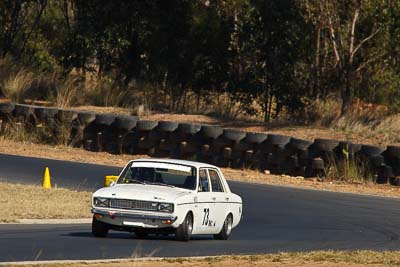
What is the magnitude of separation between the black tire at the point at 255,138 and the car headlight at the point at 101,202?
13.0 m

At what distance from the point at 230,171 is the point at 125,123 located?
11.9 ft

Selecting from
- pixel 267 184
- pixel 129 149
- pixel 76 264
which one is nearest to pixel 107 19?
pixel 129 149

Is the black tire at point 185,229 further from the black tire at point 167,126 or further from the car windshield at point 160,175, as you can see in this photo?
the black tire at point 167,126

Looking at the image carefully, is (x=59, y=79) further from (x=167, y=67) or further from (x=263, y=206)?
(x=263, y=206)

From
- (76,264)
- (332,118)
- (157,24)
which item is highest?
(157,24)

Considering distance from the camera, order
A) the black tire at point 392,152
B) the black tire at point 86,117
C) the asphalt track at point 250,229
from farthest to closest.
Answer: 1. the black tire at point 86,117
2. the black tire at point 392,152
3. the asphalt track at point 250,229

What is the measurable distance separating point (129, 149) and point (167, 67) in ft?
28.3

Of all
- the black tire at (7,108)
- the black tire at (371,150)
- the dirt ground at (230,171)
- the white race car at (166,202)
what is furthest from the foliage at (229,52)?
the white race car at (166,202)

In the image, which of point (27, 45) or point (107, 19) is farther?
point (27, 45)

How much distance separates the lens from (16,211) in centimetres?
1794

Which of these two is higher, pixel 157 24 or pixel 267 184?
pixel 157 24

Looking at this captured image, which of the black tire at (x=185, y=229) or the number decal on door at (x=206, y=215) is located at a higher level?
the number decal on door at (x=206, y=215)

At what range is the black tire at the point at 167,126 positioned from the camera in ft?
96.8

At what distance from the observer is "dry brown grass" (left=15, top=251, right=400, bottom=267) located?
40.7 feet
